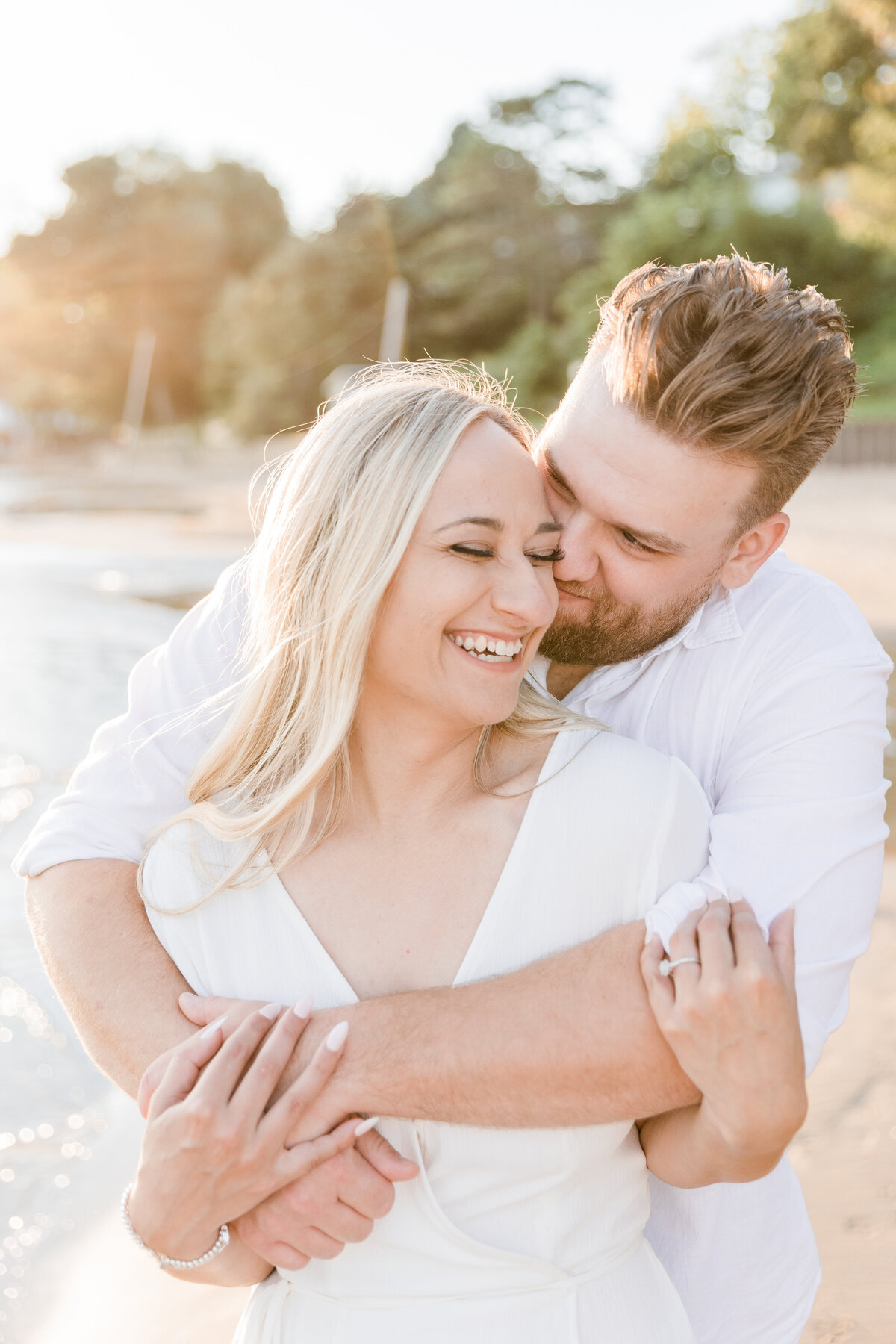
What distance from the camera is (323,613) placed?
2.13 metres

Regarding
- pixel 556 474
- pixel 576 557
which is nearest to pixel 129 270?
pixel 556 474

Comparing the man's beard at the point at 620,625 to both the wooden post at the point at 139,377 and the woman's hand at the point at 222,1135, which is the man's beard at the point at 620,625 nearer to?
the woman's hand at the point at 222,1135

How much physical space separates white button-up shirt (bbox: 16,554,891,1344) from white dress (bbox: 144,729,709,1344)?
5.6 inches

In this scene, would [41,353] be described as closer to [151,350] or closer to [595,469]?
[151,350]

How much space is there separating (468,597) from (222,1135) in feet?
3.20

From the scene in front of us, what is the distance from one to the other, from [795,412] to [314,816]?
1.34 m

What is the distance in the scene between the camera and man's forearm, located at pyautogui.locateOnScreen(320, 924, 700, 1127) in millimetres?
1825

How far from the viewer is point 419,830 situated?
2.16 metres

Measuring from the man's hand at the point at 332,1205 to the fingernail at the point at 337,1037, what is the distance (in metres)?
0.17

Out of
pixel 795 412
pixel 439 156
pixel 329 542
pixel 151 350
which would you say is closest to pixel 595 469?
pixel 795 412

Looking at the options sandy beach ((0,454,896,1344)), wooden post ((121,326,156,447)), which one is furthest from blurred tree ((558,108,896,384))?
wooden post ((121,326,156,447))

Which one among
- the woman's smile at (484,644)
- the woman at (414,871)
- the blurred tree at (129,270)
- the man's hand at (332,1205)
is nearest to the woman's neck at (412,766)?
the woman at (414,871)

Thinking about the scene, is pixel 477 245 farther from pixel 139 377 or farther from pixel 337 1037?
pixel 337 1037

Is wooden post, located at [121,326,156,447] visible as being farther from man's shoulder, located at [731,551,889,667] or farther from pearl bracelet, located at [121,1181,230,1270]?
pearl bracelet, located at [121,1181,230,1270]
